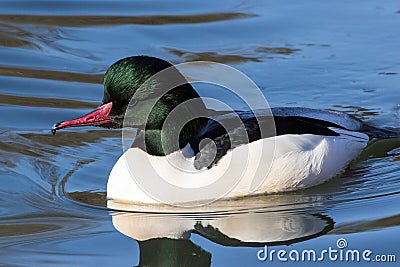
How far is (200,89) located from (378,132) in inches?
84.0

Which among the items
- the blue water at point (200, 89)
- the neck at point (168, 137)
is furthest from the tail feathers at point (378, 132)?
the neck at point (168, 137)

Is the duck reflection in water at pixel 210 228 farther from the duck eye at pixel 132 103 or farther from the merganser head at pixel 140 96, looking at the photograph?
the duck eye at pixel 132 103

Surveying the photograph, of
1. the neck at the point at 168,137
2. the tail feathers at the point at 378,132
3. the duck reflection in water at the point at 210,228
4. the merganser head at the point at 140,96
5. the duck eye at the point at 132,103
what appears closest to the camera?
the duck reflection in water at the point at 210,228

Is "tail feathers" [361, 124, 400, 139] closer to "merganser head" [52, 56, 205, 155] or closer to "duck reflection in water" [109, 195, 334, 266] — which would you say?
"duck reflection in water" [109, 195, 334, 266]

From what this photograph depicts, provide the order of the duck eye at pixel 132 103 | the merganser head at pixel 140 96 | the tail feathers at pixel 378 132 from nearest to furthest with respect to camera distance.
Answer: the merganser head at pixel 140 96 < the duck eye at pixel 132 103 < the tail feathers at pixel 378 132

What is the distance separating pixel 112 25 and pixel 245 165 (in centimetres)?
497

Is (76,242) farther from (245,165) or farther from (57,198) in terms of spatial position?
(245,165)

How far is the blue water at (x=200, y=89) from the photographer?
7.01 meters

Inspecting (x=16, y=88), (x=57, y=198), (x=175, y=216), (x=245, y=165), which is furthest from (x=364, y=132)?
(x=16, y=88)

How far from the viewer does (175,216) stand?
7.54 meters

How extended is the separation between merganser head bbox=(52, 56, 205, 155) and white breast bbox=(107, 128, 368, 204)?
25cm

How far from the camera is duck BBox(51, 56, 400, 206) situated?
7.47m

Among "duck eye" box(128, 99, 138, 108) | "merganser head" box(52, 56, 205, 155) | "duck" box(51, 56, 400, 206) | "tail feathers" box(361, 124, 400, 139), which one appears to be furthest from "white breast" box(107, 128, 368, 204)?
"tail feathers" box(361, 124, 400, 139)

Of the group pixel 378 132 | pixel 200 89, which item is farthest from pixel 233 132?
pixel 200 89
